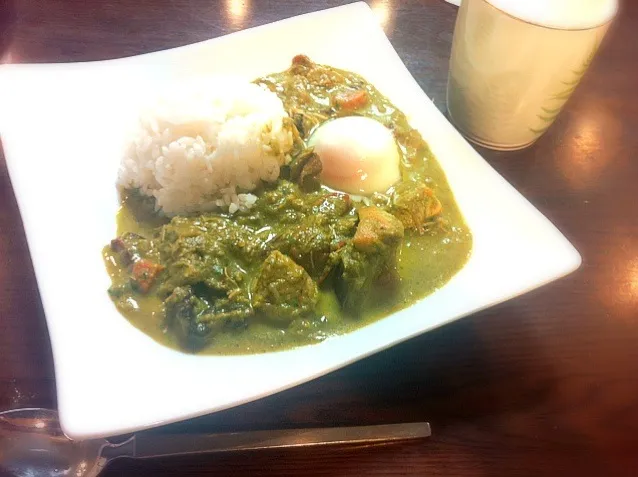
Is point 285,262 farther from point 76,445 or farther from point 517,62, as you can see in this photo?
point 517,62

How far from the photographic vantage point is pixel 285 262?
2076 millimetres

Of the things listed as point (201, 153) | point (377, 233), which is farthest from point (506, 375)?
point (201, 153)

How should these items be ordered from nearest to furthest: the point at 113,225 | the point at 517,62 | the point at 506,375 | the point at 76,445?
the point at 76,445 < the point at 506,375 < the point at 113,225 < the point at 517,62

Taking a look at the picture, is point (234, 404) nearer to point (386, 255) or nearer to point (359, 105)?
point (386, 255)

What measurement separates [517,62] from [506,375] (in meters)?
1.52

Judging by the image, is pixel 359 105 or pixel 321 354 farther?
pixel 359 105

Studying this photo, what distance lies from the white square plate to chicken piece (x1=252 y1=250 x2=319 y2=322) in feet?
0.55

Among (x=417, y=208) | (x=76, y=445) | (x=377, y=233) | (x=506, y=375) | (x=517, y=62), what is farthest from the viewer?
(x=517, y=62)

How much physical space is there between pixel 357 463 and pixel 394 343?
0.42 meters

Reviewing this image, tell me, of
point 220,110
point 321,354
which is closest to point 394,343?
point 321,354

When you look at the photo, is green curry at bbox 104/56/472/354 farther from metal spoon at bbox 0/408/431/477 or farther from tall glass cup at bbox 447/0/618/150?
tall glass cup at bbox 447/0/618/150

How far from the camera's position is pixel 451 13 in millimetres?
3828

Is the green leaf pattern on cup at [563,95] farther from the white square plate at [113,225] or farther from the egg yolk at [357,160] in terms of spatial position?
the egg yolk at [357,160]

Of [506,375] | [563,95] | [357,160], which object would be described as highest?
[563,95]
